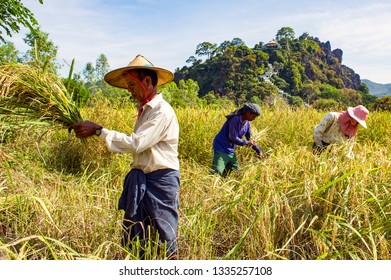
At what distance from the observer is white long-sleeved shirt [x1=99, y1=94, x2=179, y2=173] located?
218 cm

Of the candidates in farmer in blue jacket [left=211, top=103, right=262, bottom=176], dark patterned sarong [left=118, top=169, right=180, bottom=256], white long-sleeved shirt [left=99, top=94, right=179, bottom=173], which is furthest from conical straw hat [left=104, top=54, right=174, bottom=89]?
farmer in blue jacket [left=211, top=103, right=262, bottom=176]

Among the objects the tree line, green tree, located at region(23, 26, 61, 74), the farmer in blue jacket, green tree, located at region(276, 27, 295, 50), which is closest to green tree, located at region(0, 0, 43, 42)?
green tree, located at region(23, 26, 61, 74)

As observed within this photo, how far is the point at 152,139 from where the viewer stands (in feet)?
7.22

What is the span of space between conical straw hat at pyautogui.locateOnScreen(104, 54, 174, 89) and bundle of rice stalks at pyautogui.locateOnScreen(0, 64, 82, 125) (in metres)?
0.32

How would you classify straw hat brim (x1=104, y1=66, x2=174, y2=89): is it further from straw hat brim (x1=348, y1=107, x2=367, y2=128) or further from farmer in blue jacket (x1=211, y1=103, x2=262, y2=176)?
straw hat brim (x1=348, y1=107, x2=367, y2=128)

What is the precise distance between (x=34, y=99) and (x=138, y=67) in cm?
70

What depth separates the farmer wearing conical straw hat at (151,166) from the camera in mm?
2275

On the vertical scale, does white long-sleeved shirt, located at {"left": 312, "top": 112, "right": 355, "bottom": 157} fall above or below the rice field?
above

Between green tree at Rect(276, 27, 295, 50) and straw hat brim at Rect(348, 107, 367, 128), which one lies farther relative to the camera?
green tree at Rect(276, 27, 295, 50)

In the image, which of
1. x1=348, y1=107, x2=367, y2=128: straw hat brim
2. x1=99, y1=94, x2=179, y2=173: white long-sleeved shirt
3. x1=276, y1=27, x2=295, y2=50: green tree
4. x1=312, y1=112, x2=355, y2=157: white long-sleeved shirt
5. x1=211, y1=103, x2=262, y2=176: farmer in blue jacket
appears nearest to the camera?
x1=99, y1=94, x2=179, y2=173: white long-sleeved shirt

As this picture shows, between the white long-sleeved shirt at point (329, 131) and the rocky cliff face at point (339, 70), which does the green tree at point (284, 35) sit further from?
the white long-sleeved shirt at point (329, 131)

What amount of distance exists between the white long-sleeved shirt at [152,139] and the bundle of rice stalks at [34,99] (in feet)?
1.52

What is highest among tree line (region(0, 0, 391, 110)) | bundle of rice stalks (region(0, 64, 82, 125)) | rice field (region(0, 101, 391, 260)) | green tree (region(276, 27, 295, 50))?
green tree (region(276, 27, 295, 50))

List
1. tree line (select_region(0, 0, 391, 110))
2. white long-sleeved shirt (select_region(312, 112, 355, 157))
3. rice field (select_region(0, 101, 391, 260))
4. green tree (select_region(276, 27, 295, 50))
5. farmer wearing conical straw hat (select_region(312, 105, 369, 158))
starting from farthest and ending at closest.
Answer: green tree (select_region(276, 27, 295, 50)), tree line (select_region(0, 0, 391, 110)), white long-sleeved shirt (select_region(312, 112, 355, 157)), farmer wearing conical straw hat (select_region(312, 105, 369, 158)), rice field (select_region(0, 101, 391, 260))
